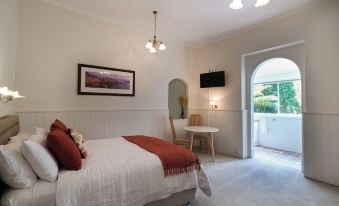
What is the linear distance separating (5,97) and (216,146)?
4.26 meters

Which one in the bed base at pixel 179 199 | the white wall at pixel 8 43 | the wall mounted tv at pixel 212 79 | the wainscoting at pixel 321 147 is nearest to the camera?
the bed base at pixel 179 199

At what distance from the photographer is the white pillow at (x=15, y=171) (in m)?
1.27

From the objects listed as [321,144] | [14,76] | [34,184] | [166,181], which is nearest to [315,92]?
[321,144]

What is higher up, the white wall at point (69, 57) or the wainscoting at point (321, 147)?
the white wall at point (69, 57)

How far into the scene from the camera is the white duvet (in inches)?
55.7

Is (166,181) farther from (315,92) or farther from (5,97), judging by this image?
(315,92)

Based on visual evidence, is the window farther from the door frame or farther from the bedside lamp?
the bedside lamp

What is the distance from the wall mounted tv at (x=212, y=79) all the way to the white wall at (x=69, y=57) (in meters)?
Result: 1.39

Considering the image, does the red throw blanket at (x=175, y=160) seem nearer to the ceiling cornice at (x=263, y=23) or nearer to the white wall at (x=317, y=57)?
the white wall at (x=317, y=57)

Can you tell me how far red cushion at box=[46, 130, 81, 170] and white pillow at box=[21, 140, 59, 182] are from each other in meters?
0.12

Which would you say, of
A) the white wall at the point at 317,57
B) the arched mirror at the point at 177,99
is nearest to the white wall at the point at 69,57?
the arched mirror at the point at 177,99

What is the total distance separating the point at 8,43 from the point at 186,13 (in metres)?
2.81

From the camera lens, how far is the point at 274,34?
352 centimetres

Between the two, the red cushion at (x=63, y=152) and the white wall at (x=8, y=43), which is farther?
the white wall at (x=8, y=43)
